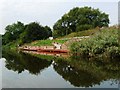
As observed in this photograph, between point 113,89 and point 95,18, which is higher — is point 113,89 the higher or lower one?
the lower one

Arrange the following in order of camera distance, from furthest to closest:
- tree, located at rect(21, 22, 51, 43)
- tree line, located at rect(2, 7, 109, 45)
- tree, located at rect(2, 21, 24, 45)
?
1. tree, located at rect(2, 21, 24, 45)
2. tree line, located at rect(2, 7, 109, 45)
3. tree, located at rect(21, 22, 51, 43)

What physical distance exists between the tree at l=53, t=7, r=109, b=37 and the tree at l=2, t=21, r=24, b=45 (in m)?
9.20

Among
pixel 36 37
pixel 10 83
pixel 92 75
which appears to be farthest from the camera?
pixel 36 37

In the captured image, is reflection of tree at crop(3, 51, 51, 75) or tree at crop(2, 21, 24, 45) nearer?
→ reflection of tree at crop(3, 51, 51, 75)

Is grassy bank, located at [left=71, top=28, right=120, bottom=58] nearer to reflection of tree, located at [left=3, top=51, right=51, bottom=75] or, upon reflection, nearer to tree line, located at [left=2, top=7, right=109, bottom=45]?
reflection of tree, located at [left=3, top=51, right=51, bottom=75]

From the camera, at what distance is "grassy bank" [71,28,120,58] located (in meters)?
14.4

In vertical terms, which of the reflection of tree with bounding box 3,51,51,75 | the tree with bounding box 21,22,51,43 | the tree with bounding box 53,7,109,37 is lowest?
the reflection of tree with bounding box 3,51,51,75

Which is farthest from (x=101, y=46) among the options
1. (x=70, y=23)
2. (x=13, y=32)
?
(x=13, y=32)

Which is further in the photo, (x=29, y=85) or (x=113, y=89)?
(x=29, y=85)

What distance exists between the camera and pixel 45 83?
892 cm

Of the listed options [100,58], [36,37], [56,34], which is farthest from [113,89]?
[56,34]

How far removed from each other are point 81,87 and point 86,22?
33327mm

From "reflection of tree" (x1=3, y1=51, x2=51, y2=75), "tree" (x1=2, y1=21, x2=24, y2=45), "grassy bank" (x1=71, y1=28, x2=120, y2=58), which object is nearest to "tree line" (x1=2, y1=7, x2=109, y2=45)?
"tree" (x1=2, y1=21, x2=24, y2=45)

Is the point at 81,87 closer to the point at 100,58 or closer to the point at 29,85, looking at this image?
the point at 29,85
